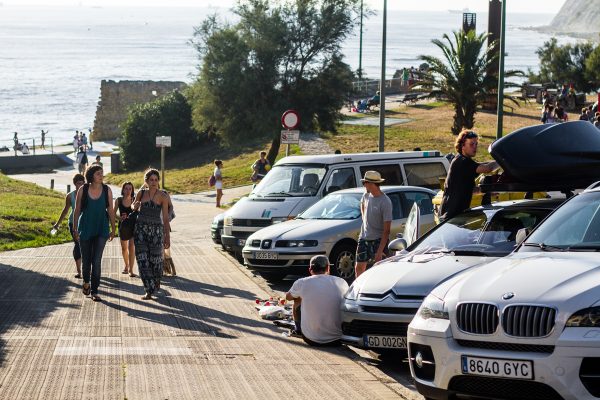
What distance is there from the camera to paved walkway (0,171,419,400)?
9.59 m

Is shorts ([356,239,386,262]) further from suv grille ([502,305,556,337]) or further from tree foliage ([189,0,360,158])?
tree foliage ([189,0,360,158])

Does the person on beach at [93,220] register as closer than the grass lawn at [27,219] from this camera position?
Yes

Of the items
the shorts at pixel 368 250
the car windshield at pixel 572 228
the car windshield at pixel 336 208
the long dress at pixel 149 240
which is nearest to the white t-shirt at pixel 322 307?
the shorts at pixel 368 250

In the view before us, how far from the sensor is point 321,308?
11.8 meters

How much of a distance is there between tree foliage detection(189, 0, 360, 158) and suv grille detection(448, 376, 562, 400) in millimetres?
37380

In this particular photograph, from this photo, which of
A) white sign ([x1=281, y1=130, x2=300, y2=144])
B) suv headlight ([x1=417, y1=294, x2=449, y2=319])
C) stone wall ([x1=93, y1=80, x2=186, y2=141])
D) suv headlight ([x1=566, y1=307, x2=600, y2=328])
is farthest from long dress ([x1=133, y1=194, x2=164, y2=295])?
stone wall ([x1=93, y1=80, x2=186, y2=141])

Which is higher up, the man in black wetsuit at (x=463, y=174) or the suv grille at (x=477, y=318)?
the man in black wetsuit at (x=463, y=174)

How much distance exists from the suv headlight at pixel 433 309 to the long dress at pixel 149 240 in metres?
6.81

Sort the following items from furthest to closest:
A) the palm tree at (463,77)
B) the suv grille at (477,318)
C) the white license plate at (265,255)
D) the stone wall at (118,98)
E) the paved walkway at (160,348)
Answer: the stone wall at (118,98) → the palm tree at (463,77) → the white license plate at (265,255) → the paved walkway at (160,348) → the suv grille at (477,318)

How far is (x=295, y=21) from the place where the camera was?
153ft

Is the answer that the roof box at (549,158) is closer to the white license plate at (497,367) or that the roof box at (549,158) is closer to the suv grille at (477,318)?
the suv grille at (477,318)

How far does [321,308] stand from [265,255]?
5.37 m

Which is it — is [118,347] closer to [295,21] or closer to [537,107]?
[295,21]

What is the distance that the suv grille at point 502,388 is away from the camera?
7531 mm
